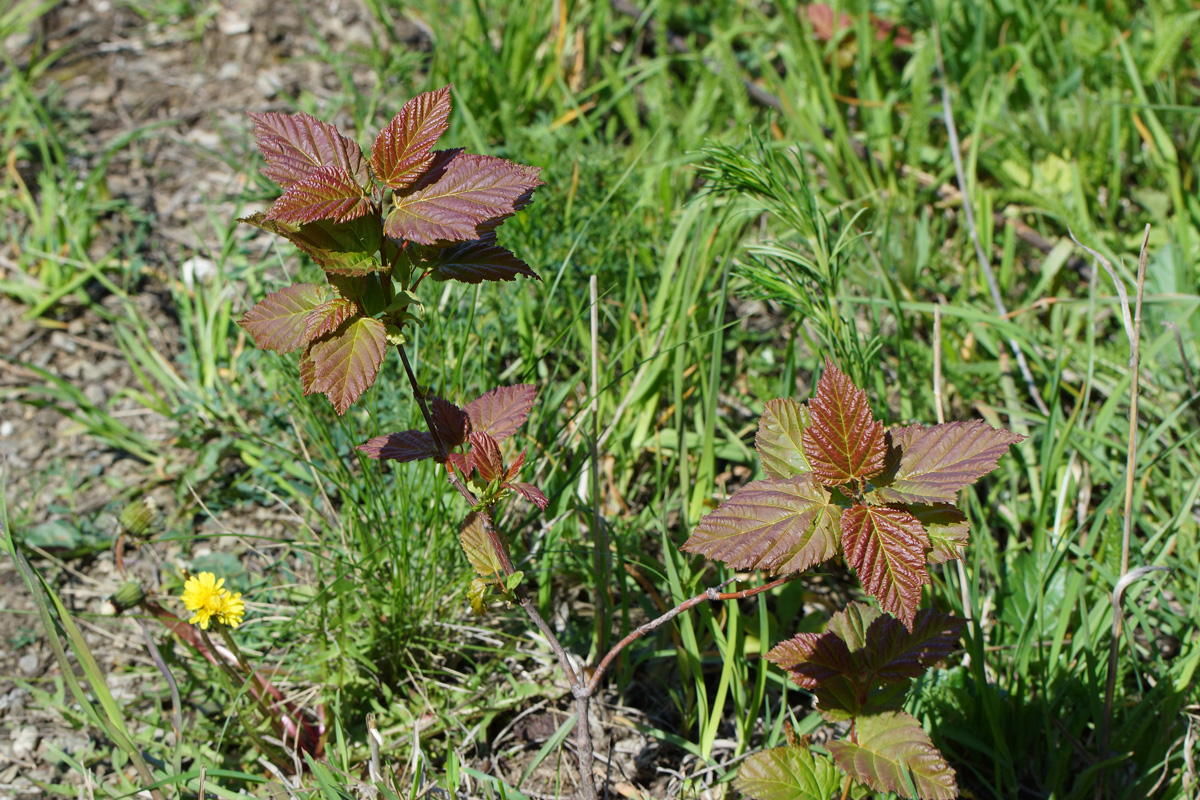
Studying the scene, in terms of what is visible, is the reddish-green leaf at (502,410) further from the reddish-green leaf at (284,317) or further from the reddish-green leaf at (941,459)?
the reddish-green leaf at (941,459)

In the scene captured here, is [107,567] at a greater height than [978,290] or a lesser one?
lesser

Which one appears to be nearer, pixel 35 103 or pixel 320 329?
pixel 320 329

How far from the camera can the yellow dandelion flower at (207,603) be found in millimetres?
1542

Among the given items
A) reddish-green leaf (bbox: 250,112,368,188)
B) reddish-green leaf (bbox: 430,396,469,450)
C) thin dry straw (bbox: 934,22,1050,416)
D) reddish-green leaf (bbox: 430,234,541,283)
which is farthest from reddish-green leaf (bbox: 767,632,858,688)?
thin dry straw (bbox: 934,22,1050,416)

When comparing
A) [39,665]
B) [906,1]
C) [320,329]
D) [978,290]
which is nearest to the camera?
[320,329]

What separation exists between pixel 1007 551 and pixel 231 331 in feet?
6.91

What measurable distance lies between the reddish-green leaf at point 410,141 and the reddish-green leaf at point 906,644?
952mm

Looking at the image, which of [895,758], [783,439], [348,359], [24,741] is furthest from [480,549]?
[24,741]

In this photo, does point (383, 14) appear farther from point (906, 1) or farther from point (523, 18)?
point (906, 1)

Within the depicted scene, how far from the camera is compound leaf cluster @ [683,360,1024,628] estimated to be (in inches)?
44.3

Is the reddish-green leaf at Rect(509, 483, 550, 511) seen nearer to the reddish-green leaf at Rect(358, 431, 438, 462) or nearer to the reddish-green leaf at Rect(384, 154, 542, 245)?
the reddish-green leaf at Rect(358, 431, 438, 462)

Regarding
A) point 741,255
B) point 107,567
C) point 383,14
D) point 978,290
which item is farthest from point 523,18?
point 107,567

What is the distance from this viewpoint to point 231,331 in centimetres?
255

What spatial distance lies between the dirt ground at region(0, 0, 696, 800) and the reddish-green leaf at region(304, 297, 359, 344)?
2.83 feet
